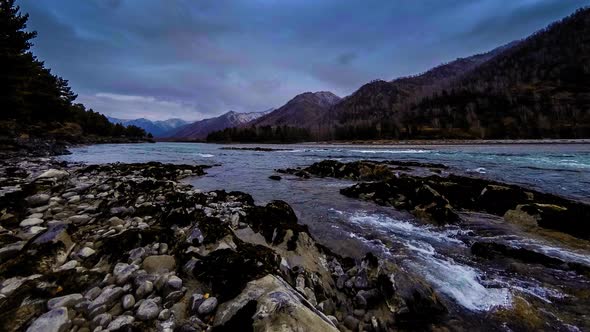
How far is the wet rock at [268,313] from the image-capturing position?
7.69ft

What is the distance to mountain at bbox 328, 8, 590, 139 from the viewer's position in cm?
10644

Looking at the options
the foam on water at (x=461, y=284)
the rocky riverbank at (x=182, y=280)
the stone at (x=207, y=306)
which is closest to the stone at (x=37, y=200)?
the rocky riverbank at (x=182, y=280)

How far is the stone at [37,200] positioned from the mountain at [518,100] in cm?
12177

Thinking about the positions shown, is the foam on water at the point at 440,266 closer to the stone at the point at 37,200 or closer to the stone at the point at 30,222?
the stone at the point at 30,222

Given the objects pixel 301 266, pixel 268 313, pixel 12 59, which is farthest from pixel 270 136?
pixel 268 313

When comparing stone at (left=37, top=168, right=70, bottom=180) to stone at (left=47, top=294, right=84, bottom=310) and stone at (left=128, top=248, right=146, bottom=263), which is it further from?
stone at (left=47, top=294, right=84, bottom=310)

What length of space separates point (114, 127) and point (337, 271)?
144 m

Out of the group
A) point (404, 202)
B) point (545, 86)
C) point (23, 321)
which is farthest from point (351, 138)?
point (23, 321)

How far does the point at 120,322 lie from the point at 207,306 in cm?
85

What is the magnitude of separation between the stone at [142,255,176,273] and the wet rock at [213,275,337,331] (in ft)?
4.96

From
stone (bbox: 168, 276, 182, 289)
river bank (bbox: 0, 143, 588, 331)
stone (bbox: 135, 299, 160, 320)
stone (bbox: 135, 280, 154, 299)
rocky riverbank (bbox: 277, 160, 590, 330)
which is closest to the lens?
stone (bbox: 135, 299, 160, 320)

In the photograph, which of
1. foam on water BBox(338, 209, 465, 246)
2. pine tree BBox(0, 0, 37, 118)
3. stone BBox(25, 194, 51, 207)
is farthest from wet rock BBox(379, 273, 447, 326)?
pine tree BBox(0, 0, 37, 118)

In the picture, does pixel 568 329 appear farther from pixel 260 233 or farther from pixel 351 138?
pixel 351 138

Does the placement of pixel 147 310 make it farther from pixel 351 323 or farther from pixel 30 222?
pixel 30 222
